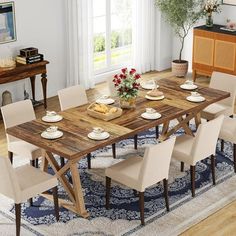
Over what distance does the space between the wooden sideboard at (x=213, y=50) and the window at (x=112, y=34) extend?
1.40m

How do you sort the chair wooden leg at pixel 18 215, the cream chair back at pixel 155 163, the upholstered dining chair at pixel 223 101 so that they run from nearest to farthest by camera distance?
the chair wooden leg at pixel 18 215 → the cream chair back at pixel 155 163 → the upholstered dining chair at pixel 223 101

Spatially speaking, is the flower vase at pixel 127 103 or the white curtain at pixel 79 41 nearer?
the flower vase at pixel 127 103

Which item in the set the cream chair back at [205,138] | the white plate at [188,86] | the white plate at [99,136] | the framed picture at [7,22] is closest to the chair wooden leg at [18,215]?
the white plate at [99,136]

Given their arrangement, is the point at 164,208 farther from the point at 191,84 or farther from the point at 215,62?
the point at 215,62

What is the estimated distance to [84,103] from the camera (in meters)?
8.17

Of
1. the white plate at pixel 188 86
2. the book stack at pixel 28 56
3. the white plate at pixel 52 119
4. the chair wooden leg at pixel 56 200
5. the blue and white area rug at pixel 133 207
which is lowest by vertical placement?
the blue and white area rug at pixel 133 207

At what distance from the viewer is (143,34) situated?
1181cm

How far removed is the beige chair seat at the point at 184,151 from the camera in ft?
22.9

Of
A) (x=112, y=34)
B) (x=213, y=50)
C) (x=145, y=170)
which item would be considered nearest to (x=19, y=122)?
(x=145, y=170)

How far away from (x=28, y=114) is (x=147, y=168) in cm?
201

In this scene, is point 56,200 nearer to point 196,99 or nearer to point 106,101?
point 106,101

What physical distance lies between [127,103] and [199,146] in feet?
3.50

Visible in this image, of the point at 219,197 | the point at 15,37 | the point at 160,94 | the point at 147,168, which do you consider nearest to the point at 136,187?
the point at 147,168

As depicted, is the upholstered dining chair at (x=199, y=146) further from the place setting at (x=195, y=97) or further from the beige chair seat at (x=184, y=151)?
the place setting at (x=195, y=97)
